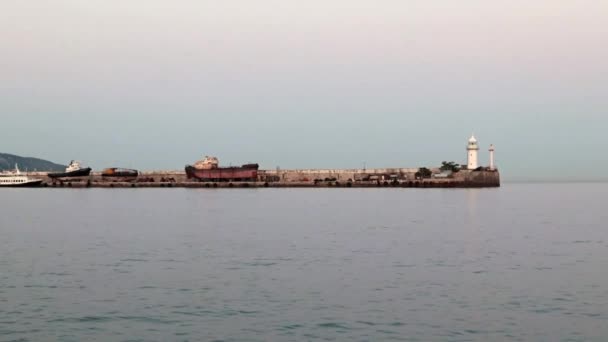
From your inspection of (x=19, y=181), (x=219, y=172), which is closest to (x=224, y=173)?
(x=219, y=172)

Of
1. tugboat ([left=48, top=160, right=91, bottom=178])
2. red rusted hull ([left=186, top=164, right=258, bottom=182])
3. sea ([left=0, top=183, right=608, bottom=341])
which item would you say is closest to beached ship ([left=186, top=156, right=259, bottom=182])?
red rusted hull ([left=186, top=164, right=258, bottom=182])

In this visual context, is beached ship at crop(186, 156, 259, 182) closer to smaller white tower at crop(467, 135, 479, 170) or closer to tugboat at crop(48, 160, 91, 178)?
tugboat at crop(48, 160, 91, 178)

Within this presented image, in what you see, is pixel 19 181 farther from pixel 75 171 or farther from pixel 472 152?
pixel 472 152

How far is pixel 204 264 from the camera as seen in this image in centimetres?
2931

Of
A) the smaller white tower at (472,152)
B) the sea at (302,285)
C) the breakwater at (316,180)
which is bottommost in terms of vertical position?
the sea at (302,285)

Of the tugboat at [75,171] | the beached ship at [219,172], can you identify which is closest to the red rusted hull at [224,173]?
the beached ship at [219,172]

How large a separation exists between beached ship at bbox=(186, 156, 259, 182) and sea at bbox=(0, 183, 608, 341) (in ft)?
315

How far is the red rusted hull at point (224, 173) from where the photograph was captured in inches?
5595

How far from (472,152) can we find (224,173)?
46.2 metres

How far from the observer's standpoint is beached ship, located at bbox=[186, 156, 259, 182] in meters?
142

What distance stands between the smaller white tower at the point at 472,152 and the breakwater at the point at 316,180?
1.32 metres

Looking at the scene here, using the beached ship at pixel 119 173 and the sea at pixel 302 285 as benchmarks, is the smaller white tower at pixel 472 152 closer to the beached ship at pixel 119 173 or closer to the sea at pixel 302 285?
the beached ship at pixel 119 173

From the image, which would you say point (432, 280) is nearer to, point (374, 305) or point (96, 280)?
point (374, 305)

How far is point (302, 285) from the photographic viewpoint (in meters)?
24.2
